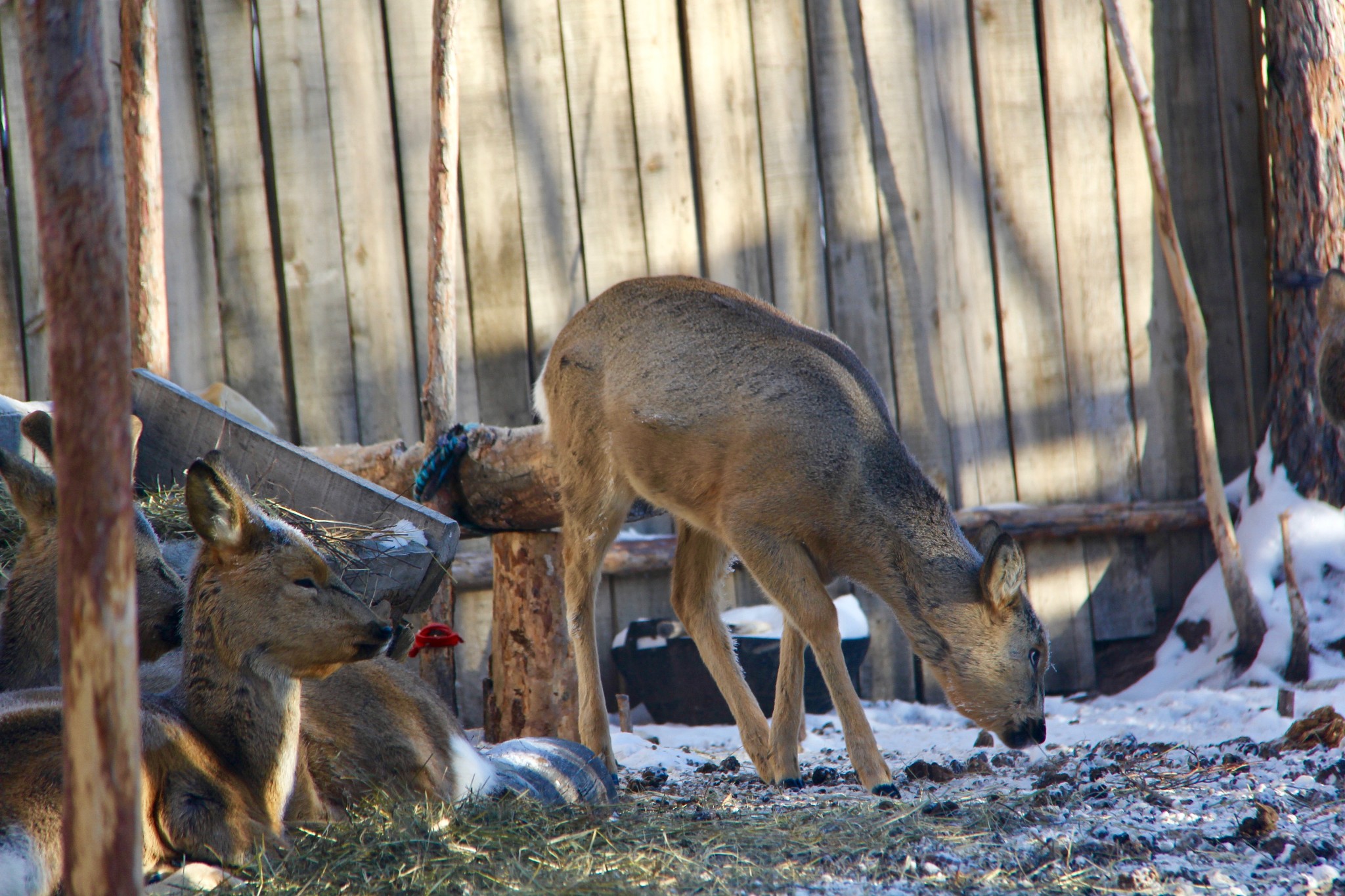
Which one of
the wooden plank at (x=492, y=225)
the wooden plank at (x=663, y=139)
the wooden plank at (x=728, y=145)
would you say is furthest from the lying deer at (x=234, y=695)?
the wooden plank at (x=728, y=145)

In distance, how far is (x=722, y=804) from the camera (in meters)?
3.99

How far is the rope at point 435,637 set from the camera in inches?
180

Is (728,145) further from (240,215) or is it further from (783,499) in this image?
(783,499)

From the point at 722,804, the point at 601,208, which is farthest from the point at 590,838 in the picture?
the point at 601,208

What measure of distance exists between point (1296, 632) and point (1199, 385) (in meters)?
1.49

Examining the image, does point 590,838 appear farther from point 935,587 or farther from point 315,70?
point 315,70

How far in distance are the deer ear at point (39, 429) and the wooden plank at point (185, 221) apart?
2.79 meters

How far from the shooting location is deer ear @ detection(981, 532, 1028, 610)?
4.18 metres

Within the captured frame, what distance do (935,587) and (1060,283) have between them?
3969 mm

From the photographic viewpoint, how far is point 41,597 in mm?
3361

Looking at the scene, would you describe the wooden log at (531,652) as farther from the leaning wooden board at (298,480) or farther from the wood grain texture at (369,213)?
the wood grain texture at (369,213)

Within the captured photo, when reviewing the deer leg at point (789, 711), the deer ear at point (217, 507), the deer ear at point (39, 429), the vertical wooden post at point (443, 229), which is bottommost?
the deer leg at point (789, 711)

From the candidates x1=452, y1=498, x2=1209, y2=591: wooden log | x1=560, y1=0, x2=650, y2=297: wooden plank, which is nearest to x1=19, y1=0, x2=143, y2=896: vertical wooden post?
x1=452, y1=498, x2=1209, y2=591: wooden log

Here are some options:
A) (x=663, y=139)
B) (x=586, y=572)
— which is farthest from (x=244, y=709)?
(x=663, y=139)
